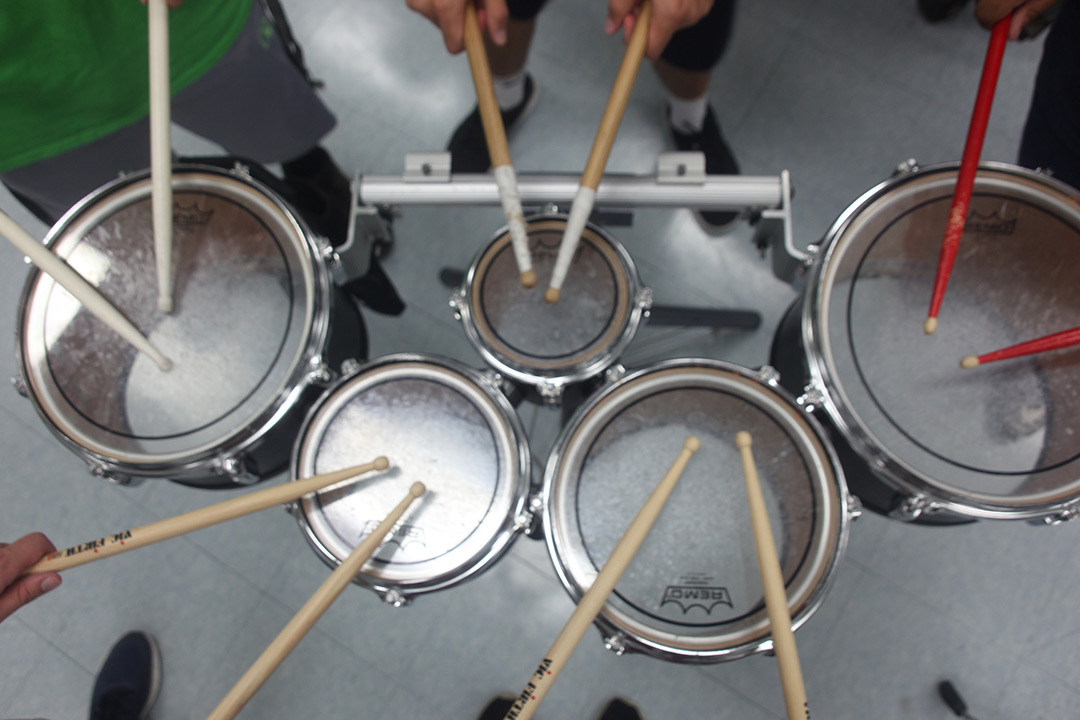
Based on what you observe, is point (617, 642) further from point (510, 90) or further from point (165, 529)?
point (510, 90)

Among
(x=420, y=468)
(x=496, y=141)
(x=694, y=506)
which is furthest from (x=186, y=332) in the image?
(x=694, y=506)

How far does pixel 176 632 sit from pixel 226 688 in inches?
7.0

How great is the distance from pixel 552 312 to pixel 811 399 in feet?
1.35

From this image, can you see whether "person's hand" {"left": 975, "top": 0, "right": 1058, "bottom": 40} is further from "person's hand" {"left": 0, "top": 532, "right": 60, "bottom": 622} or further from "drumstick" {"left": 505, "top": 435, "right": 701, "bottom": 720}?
"person's hand" {"left": 0, "top": 532, "right": 60, "bottom": 622}

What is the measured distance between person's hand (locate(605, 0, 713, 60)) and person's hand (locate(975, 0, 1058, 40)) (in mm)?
391

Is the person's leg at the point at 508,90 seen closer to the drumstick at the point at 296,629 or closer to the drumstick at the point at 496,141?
the drumstick at the point at 496,141

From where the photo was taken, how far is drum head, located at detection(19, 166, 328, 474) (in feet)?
2.85

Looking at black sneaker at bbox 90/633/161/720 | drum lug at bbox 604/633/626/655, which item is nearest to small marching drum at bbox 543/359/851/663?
drum lug at bbox 604/633/626/655

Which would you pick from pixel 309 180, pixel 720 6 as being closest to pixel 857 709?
pixel 720 6


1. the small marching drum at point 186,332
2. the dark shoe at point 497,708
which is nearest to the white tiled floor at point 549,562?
the dark shoe at point 497,708

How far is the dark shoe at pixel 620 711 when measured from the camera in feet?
4.03

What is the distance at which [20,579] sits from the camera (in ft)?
2.40

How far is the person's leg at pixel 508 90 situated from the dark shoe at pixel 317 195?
31 cm

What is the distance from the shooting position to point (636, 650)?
792mm
